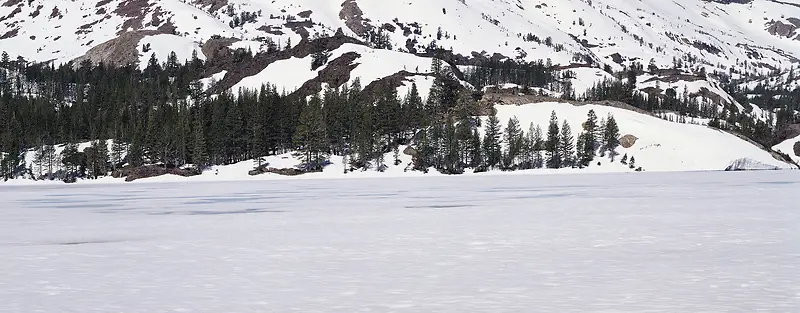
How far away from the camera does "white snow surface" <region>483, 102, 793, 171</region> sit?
156 meters

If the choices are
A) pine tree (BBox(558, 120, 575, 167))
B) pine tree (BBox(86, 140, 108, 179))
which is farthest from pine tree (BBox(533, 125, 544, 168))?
pine tree (BBox(86, 140, 108, 179))

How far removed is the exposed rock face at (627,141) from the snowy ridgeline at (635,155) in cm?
80

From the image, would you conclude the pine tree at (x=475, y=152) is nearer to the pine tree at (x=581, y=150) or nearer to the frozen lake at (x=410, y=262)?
the pine tree at (x=581, y=150)

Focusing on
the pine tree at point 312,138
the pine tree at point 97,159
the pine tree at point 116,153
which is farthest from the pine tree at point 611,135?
the pine tree at point 97,159

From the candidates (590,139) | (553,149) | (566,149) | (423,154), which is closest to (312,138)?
(423,154)

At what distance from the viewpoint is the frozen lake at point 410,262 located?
1577 centimetres

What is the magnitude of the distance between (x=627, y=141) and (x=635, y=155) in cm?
526

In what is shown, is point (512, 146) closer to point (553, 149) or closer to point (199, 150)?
point (553, 149)

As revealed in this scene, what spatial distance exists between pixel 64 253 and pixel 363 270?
1107 cm

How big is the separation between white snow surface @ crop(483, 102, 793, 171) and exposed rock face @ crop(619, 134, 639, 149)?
97cm

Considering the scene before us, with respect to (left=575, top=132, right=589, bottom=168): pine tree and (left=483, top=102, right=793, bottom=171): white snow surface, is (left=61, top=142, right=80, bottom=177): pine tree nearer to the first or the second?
(left=483, top=102, right=793, bottom=171): white snow surface

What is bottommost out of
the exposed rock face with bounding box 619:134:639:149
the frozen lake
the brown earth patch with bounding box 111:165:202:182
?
the frozen lake

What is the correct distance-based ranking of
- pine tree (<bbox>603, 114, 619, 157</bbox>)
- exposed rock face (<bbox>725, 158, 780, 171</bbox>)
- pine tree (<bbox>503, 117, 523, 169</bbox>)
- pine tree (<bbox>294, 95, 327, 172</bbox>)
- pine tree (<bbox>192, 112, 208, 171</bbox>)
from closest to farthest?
pine tree (<bbox>192, 112, 208, 171</bbox>), pine tree (<bbox>294, 95, 327, 172</bbox>), pine tree (<bbox>503, 117, 523, 169</bbox>), exposed rock face (<bbox>725, 158, 780, 171</bbox>), pine tree (<bbox>603, 114, 619, 157</bbox>)

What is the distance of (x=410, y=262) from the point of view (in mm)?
22078
